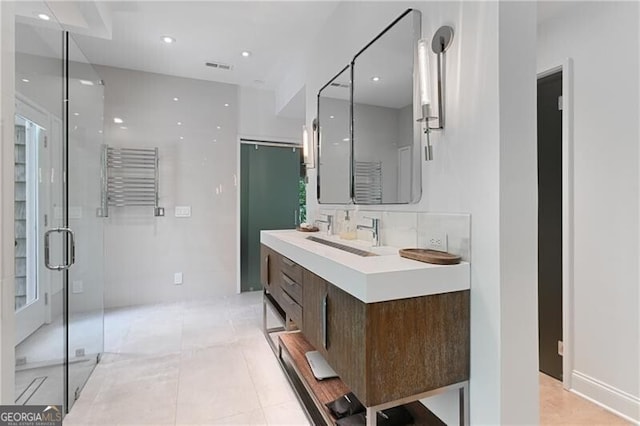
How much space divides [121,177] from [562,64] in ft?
14.3

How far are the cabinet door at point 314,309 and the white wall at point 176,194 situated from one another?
2.77m

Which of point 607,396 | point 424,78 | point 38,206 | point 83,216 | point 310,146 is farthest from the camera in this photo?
point 310,146

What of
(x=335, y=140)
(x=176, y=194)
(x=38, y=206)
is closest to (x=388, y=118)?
(x=335, y=140)

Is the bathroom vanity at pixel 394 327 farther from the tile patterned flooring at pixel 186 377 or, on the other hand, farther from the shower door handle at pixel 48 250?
the shower door handle at pixel 48 250

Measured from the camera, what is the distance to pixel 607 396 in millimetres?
1987

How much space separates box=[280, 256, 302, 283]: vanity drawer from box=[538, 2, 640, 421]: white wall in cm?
183

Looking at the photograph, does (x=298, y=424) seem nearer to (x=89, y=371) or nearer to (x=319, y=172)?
(x=89, y=371)

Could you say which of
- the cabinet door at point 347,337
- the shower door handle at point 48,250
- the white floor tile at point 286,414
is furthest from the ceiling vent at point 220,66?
the white floor tile at point 286,414

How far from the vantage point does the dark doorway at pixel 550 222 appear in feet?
7.56

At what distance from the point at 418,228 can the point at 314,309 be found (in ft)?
2.36

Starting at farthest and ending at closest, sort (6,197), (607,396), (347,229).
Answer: (347,229)
(607,396)
(6,197)

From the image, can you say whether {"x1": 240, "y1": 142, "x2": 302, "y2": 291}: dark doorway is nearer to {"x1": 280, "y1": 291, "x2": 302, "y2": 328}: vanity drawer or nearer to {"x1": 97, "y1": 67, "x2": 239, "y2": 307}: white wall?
{"x1": 97, "y1": 67, "x2": 239, "y2": 307}: white wall

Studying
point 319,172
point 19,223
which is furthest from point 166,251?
point 19,223

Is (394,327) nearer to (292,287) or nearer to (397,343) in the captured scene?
(397,343)
